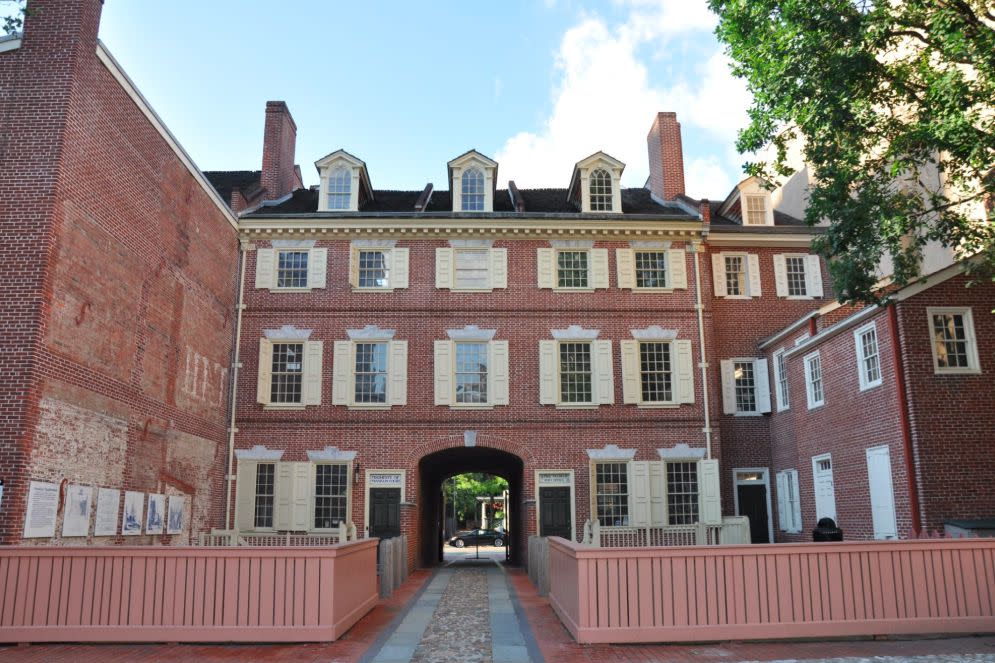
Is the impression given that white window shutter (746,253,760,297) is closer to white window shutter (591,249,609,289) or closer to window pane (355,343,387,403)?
white window shutter (591,249,609,289)

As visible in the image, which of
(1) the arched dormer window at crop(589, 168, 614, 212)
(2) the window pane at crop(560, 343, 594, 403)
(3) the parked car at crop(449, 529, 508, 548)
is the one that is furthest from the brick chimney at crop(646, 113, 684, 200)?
(3) the parked car at crop(449, 529, 508, 548)

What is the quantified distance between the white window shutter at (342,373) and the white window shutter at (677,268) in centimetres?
964

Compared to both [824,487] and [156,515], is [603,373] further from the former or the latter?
[156,515]

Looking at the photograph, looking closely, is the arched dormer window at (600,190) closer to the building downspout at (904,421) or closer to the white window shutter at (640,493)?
the white window shutter at (640,493)

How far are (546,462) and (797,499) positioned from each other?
6.85 m

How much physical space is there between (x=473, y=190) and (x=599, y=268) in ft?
15.0

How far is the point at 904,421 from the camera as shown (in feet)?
52.1

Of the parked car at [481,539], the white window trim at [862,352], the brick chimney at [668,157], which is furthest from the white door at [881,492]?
the parked car at [481,539]

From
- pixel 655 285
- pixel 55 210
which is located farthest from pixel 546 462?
pixel 55 210

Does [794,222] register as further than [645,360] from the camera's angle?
Yes

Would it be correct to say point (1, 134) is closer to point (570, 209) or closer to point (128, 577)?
point (128, 577)

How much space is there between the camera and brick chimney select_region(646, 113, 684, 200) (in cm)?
2611

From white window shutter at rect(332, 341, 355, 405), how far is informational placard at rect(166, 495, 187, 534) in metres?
5.00

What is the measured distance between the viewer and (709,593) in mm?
10469
